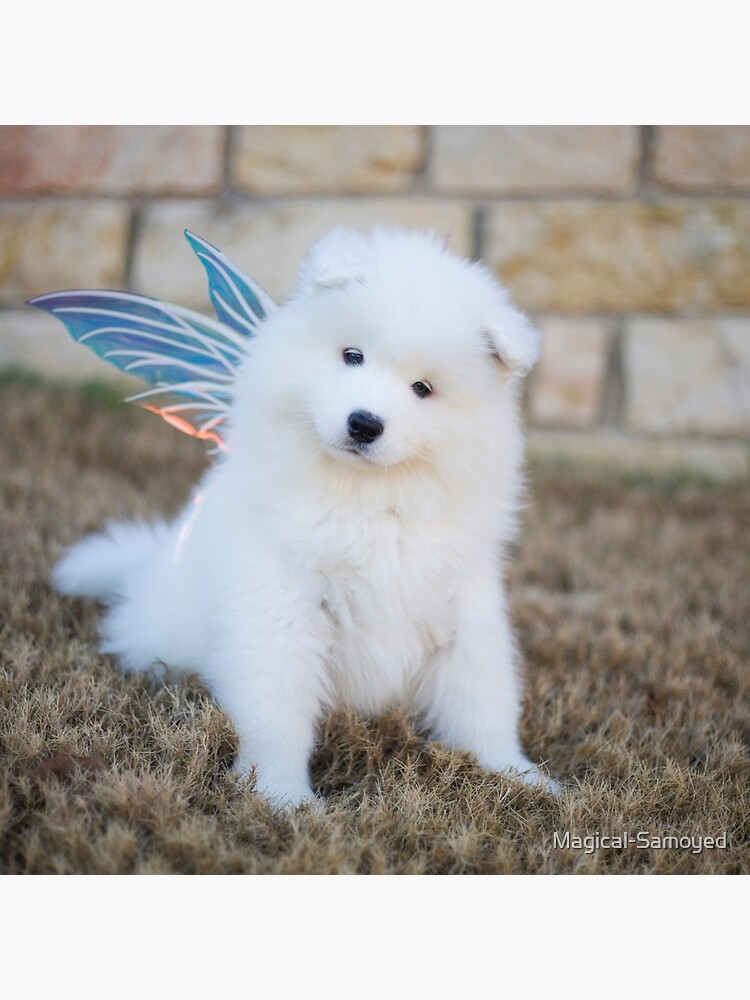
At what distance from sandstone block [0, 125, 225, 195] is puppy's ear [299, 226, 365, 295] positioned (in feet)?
7.45

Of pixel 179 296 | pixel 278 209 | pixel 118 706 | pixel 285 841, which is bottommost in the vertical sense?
pixel 285 841

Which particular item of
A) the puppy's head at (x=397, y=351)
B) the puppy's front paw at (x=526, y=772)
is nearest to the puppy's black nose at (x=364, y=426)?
the puppy's head at (x=397, y=351)

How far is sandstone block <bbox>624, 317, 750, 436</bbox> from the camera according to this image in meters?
4.21

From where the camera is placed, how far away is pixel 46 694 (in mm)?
1966

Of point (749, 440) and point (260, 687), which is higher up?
point (749, 440)

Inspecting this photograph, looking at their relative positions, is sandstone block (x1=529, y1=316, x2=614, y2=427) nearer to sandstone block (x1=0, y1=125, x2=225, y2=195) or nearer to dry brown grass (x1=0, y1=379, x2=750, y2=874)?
dry brown grass (x1=0, y1=379, x2=750, y2=874)

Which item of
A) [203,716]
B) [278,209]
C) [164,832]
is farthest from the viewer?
[278,209]

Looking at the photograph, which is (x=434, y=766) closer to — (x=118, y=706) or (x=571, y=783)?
(x=571, y=783)

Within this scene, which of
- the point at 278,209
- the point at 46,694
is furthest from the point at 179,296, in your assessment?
the point at 46,694

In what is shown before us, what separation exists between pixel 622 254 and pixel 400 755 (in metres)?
3.04

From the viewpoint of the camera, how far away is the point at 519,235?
13.9ft

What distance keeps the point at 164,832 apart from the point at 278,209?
3.34 meters

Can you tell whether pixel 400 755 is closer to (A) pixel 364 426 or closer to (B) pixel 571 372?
(A) pixel 364 426

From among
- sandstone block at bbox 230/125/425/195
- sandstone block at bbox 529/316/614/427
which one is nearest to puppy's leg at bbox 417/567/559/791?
sandstone block at bbox 529/316/614/427
